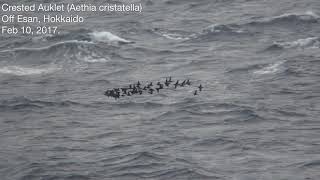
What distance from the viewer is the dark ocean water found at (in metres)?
55.9

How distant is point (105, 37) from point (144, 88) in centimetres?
2015

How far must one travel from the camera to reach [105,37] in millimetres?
88625

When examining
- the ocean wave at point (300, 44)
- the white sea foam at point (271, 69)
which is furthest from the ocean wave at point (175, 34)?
the white sea foam at point (271, 69)

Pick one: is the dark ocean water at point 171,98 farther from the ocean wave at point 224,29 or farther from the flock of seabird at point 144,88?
the flock of seabird at point 144,88

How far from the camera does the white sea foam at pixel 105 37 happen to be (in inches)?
3447

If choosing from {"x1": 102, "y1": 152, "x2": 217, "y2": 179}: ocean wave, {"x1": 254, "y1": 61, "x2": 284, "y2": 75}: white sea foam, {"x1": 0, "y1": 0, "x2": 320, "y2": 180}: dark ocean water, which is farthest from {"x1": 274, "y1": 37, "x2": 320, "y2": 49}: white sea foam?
{"x1": 102, "y1": 152, "x2": 217, "y2": 179}: ocean wave

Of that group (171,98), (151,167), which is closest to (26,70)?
(171,98)

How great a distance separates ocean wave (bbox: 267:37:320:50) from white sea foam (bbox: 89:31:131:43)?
16.1 metres

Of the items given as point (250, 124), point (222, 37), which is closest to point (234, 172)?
point (250, 124)

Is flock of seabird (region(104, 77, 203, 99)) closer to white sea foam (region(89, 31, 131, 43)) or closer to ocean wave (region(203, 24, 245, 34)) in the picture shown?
white sea foam (region(89, 31, 131, 43))

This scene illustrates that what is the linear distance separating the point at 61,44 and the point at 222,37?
1656 cm

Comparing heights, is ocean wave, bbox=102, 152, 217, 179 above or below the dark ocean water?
below

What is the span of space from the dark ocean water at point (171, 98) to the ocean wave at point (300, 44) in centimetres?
19

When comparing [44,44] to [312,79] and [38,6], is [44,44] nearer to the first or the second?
[38,6]
